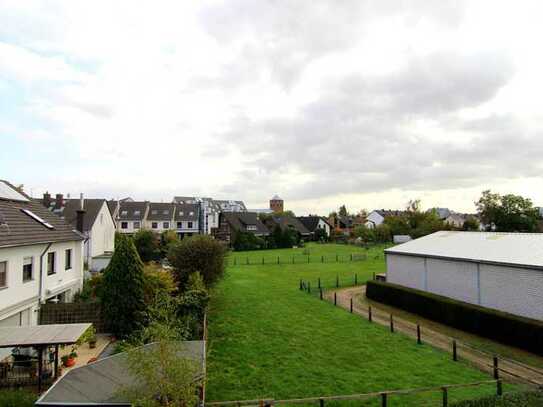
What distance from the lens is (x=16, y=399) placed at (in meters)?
9.48

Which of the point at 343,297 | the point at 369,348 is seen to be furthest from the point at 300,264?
the point at 369,348

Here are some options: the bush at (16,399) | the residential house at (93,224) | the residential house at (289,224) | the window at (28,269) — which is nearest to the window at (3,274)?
the window at (28,269)

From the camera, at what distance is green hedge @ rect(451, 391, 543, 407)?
9.89 metres

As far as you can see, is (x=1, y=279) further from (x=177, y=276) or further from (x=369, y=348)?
(x=369, y=348)

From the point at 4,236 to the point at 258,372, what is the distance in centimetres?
1101

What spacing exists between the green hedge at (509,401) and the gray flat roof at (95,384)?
7.27 metres

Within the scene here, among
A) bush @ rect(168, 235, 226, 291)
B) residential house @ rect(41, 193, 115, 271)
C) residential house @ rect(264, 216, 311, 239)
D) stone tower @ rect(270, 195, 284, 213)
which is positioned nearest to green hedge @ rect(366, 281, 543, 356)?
bush @ rect(168, 235, 226, 291)

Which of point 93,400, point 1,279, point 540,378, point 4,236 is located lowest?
point 540,378

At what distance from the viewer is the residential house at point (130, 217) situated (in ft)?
218

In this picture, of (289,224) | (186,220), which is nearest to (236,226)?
(186,220)

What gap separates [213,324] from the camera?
18406mm

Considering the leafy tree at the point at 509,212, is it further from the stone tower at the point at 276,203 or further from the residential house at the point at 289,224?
the stone tower at the point at 276,203

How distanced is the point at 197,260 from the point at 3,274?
10623mm

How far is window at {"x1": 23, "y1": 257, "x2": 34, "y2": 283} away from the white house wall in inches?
841
